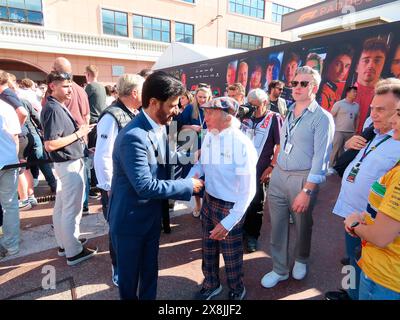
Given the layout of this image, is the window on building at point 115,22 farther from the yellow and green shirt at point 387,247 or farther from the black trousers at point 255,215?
the yellow and green shirt at point 387,247

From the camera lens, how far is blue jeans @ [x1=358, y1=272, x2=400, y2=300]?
53.2 inches

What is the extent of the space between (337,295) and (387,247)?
1435 mm

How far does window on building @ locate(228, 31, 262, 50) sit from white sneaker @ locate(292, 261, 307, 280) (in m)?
28.7

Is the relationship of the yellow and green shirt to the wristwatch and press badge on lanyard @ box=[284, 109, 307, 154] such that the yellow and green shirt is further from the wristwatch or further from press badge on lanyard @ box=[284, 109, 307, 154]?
press badge on lanyard @ box=[284, 109, 307, 154]

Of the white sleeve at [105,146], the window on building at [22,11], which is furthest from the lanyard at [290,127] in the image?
the window on building at [22,11]

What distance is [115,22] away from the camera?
69.7 ft

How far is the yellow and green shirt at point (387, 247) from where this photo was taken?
3.90ft

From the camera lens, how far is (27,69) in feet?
66.5

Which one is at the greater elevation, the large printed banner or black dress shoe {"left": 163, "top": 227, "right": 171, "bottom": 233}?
the large printed banner

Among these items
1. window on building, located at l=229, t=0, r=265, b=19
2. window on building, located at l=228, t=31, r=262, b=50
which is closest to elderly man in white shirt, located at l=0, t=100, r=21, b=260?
window on building, located at l=228, t=31, r=262, b=50

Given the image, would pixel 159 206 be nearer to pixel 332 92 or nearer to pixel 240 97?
pixel 240 97

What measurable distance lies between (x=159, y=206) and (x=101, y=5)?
23.7 m
